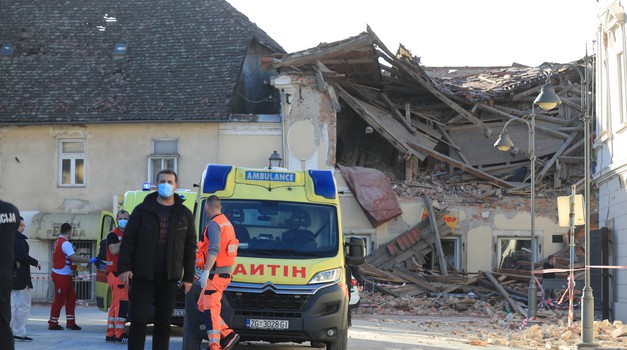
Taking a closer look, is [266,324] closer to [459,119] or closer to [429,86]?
[429,86]

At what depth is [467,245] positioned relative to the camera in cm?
3039

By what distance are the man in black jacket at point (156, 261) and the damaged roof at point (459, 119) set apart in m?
21.0

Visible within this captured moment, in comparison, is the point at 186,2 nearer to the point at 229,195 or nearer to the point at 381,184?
the point at 381,184

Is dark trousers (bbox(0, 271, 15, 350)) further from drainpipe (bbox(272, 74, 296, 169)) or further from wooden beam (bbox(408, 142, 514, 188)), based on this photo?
wooden beam (bbox(408, 142, 514, 188))

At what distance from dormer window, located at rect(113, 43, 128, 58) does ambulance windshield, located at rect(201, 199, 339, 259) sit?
20.7 metres

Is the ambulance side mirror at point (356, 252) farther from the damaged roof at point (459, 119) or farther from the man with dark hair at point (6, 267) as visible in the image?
the damaged roof at point (459, 119)

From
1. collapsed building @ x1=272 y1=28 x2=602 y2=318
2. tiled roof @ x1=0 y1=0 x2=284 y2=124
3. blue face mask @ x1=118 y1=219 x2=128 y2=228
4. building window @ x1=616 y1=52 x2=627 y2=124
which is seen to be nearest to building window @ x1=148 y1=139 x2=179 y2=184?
tiled roof @ x1=0 y1=0 x2=284 y2=124

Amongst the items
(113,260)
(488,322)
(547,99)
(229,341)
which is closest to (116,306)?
(113,260)

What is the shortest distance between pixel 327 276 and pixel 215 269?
1661mm

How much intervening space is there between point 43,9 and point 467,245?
55.8 feet

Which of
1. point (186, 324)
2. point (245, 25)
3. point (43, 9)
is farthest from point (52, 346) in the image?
point (43, 9)

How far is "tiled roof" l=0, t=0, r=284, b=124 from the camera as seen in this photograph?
1235 inches

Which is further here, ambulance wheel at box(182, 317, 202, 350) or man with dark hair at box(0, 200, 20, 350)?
ambulance wheel at box(182, 317, 202, 350)

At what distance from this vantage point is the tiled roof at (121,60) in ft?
103
